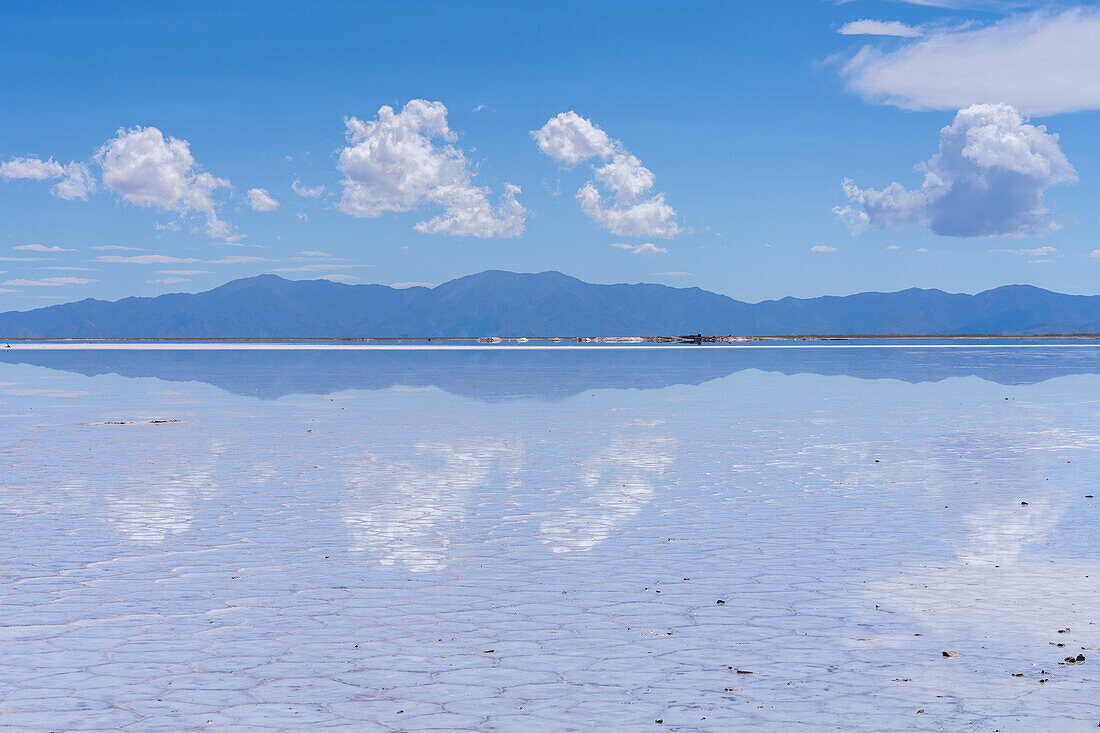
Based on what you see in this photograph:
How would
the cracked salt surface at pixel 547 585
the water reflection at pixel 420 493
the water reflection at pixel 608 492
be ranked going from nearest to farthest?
the cracked salt surface at pixel 547 585, the water reflection at pixel 420 493, the water reflection at pixel 608 492

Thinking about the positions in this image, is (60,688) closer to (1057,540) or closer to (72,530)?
(72,530)

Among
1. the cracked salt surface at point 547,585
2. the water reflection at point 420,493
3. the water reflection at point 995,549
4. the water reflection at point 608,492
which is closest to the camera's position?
the cracked salt surface at point 547,585

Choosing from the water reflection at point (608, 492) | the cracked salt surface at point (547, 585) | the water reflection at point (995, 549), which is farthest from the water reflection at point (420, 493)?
the water reflection at point (995, 549)

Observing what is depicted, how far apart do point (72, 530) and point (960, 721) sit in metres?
11.8

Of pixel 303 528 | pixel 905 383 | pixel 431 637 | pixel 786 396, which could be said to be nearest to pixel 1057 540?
pixel 431 637

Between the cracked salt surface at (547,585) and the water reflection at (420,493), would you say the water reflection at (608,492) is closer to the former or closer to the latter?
the cracked salt surface at (547,585)

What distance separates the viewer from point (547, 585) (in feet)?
36.3

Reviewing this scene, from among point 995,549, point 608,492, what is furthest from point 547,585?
point 608,492

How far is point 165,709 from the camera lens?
24.3ft

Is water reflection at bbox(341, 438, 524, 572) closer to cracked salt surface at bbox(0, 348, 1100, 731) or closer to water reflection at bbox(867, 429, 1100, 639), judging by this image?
cracked salt surface at bbox(0, 348, 1100, 731)

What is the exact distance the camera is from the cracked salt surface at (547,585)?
757 centimetres

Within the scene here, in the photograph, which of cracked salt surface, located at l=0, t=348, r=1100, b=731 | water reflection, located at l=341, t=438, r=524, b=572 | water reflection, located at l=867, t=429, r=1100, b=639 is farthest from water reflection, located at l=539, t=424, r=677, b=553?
water reflection, located at l=867, t=429, r=1100, b=639

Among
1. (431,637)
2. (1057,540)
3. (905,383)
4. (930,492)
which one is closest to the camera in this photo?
(431,637)

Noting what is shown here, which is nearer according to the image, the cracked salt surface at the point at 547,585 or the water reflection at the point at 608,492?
the cracked salt surface at the point at 547,585
